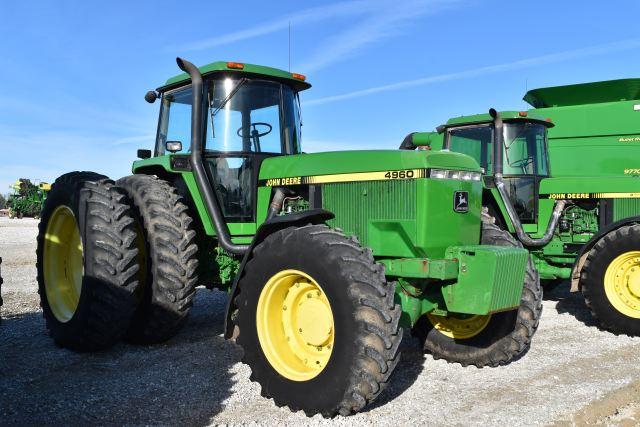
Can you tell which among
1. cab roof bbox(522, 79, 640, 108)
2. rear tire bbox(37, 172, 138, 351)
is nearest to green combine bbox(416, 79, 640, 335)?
cab roof bbox(522, 79, 640, 108)

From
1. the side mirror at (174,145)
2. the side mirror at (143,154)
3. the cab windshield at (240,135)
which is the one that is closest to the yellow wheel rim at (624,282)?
the cab windshield at (240,135)

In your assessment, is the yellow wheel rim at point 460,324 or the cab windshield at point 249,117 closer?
the yellow wheel rim at point 460,324

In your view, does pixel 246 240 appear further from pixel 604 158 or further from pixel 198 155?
pixel 604 158

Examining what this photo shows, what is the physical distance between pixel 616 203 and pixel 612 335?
2204mm

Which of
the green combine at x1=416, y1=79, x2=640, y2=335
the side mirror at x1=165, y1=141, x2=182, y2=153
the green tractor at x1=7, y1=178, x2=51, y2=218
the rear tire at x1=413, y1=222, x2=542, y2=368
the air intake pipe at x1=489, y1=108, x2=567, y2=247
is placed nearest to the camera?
the rear tire at x1=413, y1=222, x2=542, y2=368

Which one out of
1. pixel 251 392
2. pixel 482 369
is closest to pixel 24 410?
pixel 251 392

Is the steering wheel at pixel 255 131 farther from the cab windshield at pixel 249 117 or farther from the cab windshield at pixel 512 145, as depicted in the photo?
the cab windshield at pixel 512 145

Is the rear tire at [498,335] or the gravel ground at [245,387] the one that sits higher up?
the rear tire at [498,335]

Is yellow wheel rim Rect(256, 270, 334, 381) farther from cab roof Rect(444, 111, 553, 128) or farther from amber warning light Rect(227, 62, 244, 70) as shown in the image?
cab roof Rect(444, 111, 553, 128)

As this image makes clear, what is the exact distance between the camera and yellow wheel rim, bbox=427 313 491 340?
482cm

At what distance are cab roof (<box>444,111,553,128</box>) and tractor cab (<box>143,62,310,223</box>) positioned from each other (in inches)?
132

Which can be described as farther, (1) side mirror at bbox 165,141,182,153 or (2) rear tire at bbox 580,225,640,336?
(2) rear tire at bbox 580,225,640,336

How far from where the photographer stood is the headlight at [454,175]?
4256 millimetres

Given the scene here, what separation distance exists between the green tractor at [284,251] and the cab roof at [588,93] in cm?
595
